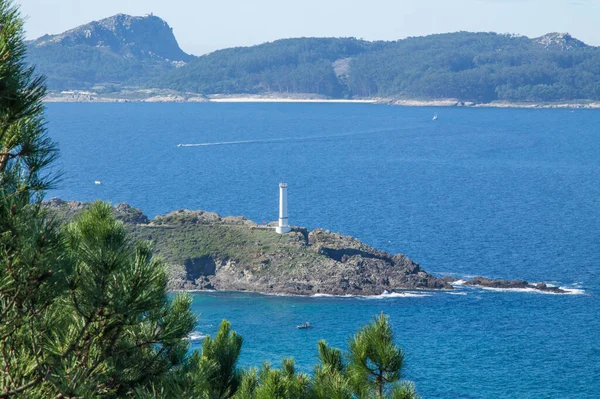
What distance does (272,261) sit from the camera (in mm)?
38906

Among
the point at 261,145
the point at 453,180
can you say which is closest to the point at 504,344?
the point at 453,180

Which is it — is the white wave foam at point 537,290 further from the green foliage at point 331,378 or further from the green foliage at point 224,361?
the green foliage at point 224,361

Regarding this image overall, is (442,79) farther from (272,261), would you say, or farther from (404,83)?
(272,261)

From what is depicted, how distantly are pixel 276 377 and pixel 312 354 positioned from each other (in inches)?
860

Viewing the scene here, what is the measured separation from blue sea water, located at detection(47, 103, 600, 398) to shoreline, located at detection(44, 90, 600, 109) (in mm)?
33025

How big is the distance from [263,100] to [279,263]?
152 meters

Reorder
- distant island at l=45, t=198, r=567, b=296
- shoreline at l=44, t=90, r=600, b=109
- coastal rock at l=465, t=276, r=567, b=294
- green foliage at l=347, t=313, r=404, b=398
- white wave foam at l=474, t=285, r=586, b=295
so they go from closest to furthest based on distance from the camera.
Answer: green foliage at l=347, t=313, r=404, b=398, white wave foam at l=474, t=285, r=586, b=295, distant island at l=45, t=198, r=567, b=296, coastal rock at l=465, t=276, r=567, b=294, shoreline at l=44, t=90, r=600, b=109

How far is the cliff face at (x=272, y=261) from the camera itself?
37.5 m

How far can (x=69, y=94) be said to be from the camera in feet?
600

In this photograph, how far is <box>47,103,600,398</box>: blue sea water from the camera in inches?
1163

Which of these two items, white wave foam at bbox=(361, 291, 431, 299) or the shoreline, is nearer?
white wave foam at bbox=(361, 291, 431, 299)

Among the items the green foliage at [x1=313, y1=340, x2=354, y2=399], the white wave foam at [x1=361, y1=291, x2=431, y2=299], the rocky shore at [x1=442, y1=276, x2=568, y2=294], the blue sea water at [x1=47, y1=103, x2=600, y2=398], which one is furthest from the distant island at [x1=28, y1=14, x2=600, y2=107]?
the green foliage at [x1=313, y1=340, x2=354, y2=399]

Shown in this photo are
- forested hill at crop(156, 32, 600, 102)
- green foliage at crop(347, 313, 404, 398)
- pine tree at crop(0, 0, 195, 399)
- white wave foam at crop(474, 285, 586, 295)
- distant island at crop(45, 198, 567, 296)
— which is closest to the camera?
pine tree at crop(0, 0, 195, 399)

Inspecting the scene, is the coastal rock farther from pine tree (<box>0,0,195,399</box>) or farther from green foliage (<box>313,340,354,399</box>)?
pine tree (<box>0,0,195,399</box>)
